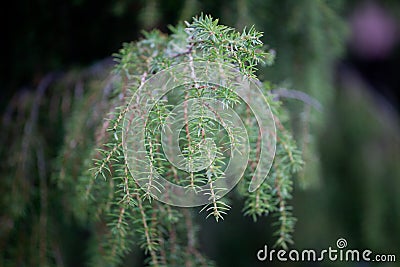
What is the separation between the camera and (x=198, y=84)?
603 mm

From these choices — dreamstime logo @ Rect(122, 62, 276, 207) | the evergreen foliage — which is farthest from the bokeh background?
dreamstime logo @ Rect(122, 62, 276, 207)

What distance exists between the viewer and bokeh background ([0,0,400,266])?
1184 millimetres

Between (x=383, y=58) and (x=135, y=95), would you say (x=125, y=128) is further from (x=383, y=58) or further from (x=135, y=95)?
(x=383, y=58)

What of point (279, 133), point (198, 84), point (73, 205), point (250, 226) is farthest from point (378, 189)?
point (198, 84)

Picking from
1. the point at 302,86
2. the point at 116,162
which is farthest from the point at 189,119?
the point at 302,86

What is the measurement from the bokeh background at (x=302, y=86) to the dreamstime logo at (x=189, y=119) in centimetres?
20

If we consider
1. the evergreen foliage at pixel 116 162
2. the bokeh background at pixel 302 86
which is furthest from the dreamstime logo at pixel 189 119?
the bokeh background at pixel 302 86

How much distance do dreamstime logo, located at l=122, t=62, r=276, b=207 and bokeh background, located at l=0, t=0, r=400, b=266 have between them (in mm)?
197

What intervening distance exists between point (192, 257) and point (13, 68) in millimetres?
831

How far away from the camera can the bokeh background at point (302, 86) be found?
118 centimetres

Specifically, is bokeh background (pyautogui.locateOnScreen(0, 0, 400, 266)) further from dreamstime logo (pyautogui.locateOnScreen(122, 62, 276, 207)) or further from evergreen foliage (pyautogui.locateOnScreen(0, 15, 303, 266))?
dreamstime logo (pyautogui.locateOnScreen(122, 62, 276, 207))

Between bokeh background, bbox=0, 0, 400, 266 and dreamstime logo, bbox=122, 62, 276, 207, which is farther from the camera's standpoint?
bokeh background, bbox=0, 0, 400, 266

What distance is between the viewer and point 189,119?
2.04ft

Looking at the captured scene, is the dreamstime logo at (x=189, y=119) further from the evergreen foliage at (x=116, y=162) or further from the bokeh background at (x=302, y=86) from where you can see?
the bokeh background at (x=302, y=86)
